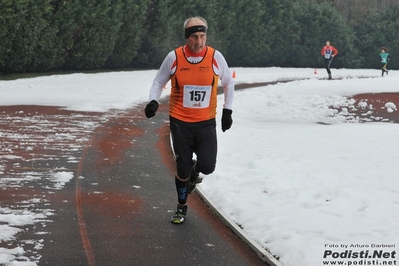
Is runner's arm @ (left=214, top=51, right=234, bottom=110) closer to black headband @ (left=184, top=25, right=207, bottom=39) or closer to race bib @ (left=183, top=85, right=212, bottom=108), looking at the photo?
race bib @ (left=183, top=85, right=212, bottom=108)

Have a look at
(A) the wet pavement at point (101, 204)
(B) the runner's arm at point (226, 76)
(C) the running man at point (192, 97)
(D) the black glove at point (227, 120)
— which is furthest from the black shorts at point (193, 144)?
(A) the wet pavement at point (101, 204)

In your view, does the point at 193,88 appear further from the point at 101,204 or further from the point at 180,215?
the point at 101,204

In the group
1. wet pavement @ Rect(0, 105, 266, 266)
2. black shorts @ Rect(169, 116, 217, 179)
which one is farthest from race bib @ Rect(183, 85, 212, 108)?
wet pavement @ Rect(0, 105, 266, 266)

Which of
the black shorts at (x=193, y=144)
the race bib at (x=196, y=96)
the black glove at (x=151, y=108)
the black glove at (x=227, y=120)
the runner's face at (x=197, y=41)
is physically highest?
the runner's face at (x=197, y=41)

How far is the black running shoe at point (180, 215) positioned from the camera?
7.64 metres

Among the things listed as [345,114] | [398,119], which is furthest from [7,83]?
[398,119]

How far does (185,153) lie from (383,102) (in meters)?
18.3

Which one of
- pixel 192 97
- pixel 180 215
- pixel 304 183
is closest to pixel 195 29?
pixel 192 97

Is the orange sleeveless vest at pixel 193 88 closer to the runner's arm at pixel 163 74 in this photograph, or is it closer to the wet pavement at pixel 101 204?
the runner's arm at pixel 163 74

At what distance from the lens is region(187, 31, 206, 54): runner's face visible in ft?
23.8

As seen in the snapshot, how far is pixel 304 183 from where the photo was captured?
30.7 ft

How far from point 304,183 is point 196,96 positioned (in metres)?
2.65

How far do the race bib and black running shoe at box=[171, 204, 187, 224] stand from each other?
1178mm

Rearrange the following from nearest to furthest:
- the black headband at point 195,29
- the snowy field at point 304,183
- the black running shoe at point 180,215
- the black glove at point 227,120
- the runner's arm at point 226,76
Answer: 1. the snowy field at point 304,183
2. the black headband at point 195,29
3. the runner's arm at point 226,76
4. the black running shoe at point 180,215
5. the black glove at point 227,120
